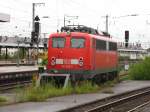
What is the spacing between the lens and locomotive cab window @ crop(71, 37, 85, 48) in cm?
2541

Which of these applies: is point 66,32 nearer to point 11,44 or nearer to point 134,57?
point 134,57

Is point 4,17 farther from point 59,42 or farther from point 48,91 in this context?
point 48,91

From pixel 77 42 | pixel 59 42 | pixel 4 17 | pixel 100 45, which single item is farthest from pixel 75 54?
pixel 4 17

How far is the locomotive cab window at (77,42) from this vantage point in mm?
25406

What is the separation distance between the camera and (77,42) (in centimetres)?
2555

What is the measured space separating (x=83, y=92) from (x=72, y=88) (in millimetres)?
601

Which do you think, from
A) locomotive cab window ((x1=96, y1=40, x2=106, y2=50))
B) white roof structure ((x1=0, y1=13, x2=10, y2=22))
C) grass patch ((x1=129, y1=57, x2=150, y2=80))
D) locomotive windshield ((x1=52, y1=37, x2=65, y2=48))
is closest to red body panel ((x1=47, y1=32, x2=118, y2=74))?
locomotive windshield ((x1=52, y1=37, x2=65, y2=48))

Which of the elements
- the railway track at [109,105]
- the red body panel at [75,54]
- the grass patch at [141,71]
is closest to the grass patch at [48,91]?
the red body panel at [75,54]

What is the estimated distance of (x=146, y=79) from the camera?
3825 centimetres

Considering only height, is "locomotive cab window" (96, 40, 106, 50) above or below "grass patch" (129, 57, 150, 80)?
above

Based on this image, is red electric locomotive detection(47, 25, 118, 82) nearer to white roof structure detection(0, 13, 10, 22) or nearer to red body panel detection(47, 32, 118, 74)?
red body panel detection(47, 32, 118, 74)

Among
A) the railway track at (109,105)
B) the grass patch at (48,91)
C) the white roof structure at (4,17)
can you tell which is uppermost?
the white roof structure at (4,17)

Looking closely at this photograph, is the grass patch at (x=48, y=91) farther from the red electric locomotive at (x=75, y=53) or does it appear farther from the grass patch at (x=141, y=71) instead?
the grass patch at (x=141, y=71)

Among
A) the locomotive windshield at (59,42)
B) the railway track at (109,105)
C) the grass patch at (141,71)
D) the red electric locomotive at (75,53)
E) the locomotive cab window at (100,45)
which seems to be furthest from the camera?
the grass patch at (141,71)
